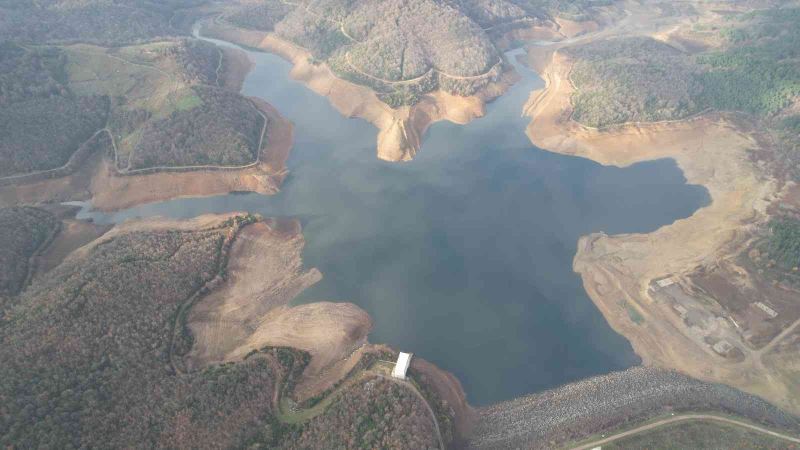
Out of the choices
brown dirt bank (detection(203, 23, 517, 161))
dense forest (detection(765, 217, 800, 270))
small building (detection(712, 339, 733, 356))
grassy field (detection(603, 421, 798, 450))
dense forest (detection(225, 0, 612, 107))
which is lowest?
grassy field (detection(603, 421, 798, 450))

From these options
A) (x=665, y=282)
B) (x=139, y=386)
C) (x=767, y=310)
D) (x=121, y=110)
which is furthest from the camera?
(x=121, y=110)

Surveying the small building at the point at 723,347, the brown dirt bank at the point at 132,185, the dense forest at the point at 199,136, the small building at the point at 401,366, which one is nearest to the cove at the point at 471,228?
the brown dirt bank at the point at 132,185

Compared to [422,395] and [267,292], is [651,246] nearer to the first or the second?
[422,395]

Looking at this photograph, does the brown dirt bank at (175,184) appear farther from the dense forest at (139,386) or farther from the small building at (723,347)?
the small building at (723,347)

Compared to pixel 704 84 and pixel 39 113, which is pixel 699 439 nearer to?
pixel 704 84

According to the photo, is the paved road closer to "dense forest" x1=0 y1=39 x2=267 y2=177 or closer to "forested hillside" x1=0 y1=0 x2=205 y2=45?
"dense forest" x1=0 y1=39 x2=267 y2=177

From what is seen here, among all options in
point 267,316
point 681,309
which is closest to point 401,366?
point 267,316

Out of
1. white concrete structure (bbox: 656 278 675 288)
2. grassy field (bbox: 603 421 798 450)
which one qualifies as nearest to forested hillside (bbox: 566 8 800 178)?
white concrete structure (bbox: 656 278 675 288)
